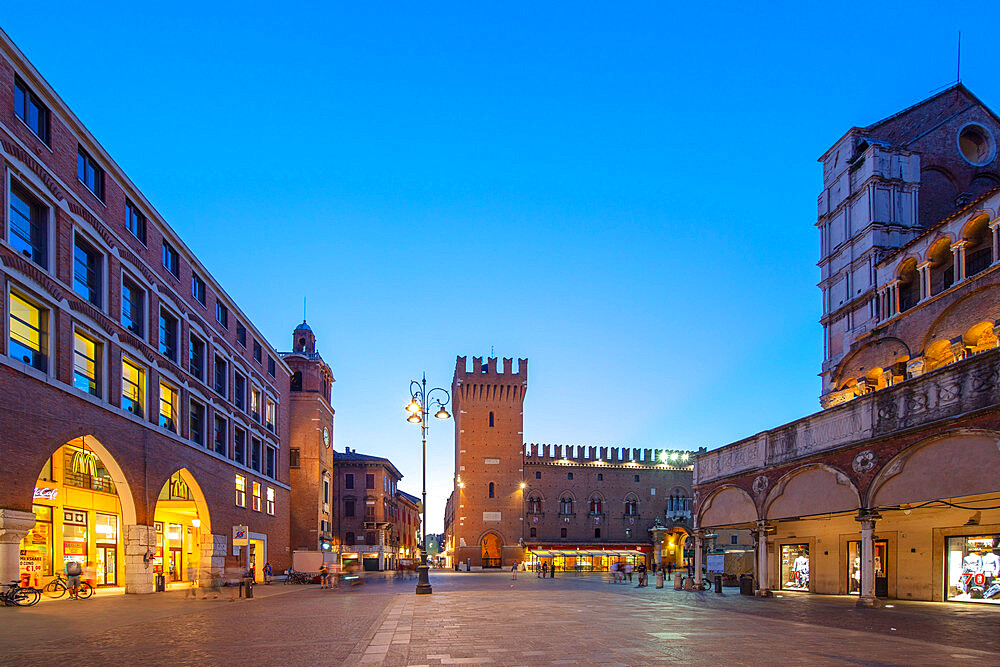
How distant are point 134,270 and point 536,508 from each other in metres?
66.2

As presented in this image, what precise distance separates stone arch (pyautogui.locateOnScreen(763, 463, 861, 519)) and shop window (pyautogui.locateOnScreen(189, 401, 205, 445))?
27298 mm

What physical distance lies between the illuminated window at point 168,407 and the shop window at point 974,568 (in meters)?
30.8

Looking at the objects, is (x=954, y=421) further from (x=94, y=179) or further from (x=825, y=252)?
(x=94, y=179)

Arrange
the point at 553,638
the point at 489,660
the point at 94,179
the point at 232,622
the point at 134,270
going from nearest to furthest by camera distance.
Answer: the point at 489,660 < the point at 553,638 < the point at 232,622 < the point at 94,179 < the point at 134,270

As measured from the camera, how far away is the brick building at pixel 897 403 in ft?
70.3

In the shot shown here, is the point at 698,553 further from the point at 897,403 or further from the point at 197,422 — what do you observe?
the point at 197,422

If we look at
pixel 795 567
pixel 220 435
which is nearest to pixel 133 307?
pixel 220 435

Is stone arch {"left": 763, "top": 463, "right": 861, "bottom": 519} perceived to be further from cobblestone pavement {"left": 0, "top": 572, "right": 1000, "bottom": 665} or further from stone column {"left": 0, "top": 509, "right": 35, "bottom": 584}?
stone column {"left": 0, "top": 509, "right": 35, "bottom": 584}

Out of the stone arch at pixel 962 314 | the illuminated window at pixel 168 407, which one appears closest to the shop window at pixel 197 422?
the illuminated window at pixel 168 407

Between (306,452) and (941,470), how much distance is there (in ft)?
173

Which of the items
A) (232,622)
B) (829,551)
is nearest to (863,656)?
(232,622)

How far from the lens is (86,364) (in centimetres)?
2800

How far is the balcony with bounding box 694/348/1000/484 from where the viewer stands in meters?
19.6

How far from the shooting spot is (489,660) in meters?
12.2
